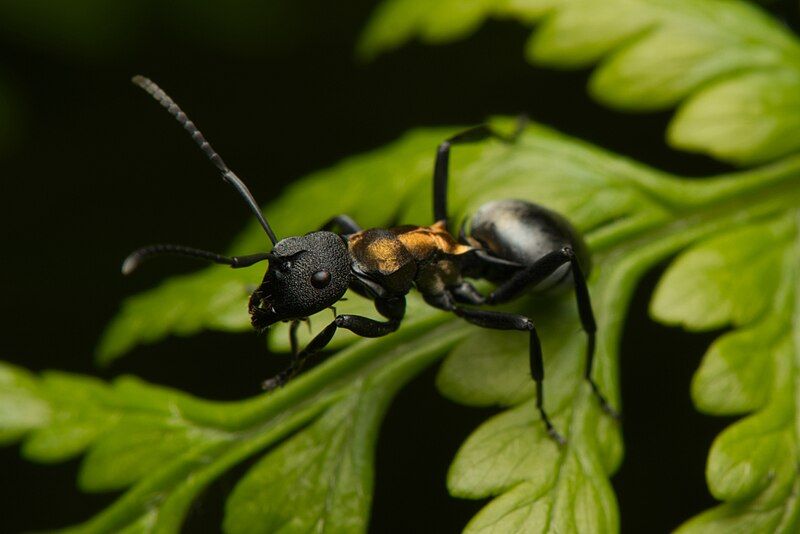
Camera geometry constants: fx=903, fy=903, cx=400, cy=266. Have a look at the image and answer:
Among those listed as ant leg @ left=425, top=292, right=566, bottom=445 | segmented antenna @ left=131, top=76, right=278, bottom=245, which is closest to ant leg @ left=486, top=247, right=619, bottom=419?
ant leg @ left=425, top=292, right=566, bottom=445

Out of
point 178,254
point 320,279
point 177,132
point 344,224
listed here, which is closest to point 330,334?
point 320,279

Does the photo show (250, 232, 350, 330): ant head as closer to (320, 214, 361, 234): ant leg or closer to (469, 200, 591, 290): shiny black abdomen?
(320, 214, 361, 234): ant leg

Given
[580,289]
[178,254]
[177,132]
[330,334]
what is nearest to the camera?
[178,254]

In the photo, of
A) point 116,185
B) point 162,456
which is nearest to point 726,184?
point 162,456

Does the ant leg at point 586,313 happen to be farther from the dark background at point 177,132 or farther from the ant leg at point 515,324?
the dark background at point 177,132

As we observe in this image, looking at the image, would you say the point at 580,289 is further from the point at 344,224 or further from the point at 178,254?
the point at 178,254

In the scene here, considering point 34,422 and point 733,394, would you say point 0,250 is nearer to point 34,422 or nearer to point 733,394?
point 34,422

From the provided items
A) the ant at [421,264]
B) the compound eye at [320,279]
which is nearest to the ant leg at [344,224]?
the ant at [421,264]
